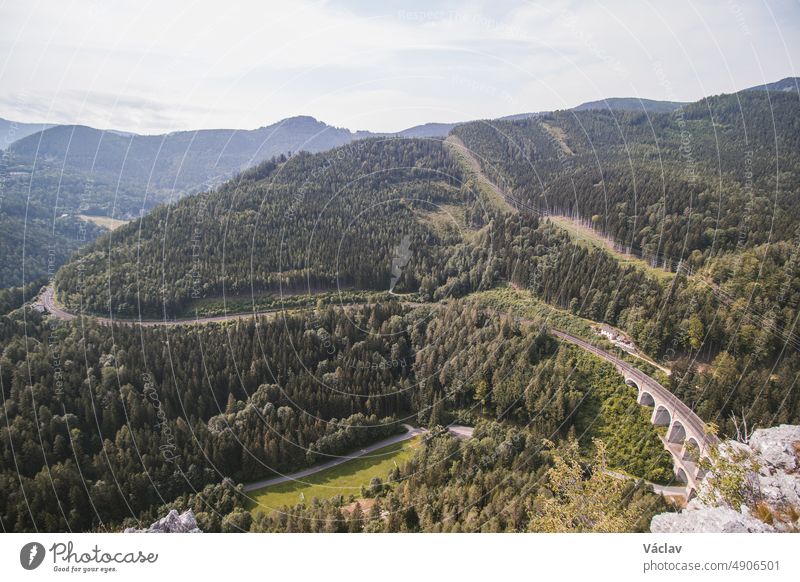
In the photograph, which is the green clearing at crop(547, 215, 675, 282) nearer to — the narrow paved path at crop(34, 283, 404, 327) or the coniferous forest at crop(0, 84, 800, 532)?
the coniferous forest at crop(0, 84, 800, 532)

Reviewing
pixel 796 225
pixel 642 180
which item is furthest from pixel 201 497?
pixel 642 180

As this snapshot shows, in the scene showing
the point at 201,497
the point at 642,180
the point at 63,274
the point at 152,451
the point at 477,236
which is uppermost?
the point at 642,180

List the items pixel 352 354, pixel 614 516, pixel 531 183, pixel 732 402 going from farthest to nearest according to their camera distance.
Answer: pixel 531 183 < pixel 352 354 < pixel 732 402 < pixel 614 516

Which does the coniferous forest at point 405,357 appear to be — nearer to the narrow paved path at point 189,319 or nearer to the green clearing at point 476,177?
the narrow paved path at point 189,319

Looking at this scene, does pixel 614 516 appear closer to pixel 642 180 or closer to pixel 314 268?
pixel 314 268

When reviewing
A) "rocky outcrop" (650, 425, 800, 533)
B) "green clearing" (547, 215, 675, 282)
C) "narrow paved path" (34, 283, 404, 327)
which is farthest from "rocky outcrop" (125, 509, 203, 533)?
"green clearing" (547, 215, 675, 282)
